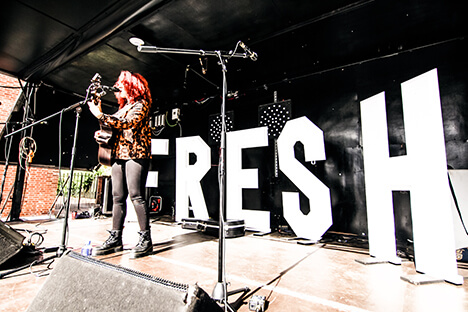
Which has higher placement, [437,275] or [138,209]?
[138,209]

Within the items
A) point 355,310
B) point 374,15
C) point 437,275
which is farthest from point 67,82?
point 437,275

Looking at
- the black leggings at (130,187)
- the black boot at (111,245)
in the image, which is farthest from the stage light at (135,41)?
the black boot at (111,245)

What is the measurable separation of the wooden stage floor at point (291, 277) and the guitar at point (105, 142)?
963 mm

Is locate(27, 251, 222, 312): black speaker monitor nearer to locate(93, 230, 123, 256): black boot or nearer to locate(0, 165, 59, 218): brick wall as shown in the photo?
locate(93, 230, 123, 256): black boot

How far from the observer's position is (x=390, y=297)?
4.95 feet

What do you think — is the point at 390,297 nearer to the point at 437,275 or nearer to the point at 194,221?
the point at 437,275

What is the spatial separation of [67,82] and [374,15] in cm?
599

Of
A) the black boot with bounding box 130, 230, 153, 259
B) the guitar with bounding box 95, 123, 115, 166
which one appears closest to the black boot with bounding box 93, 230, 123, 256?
the black boot with bounding box 130, 230, 153, 259

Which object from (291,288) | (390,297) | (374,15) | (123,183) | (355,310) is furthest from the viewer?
(374,15)

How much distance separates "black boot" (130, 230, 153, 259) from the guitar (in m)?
0.83

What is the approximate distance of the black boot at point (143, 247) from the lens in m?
2.18

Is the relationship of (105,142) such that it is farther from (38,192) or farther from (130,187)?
(38,192)

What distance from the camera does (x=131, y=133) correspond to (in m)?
2.32

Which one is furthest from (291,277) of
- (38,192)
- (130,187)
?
(38,192)
